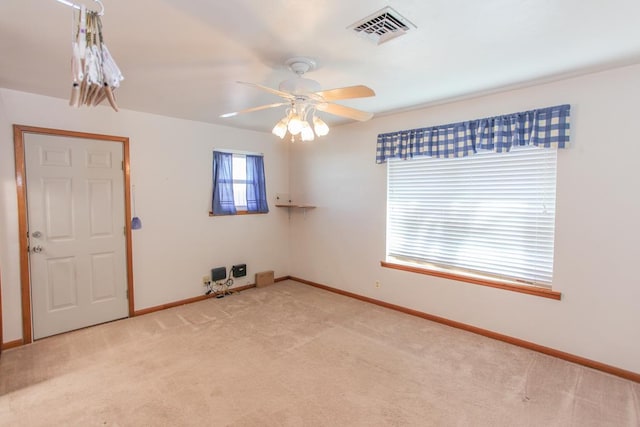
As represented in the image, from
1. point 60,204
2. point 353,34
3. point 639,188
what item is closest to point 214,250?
point 60,204

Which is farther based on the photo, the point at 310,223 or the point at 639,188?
the point at 310,223

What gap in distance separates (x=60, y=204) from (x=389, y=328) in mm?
3728

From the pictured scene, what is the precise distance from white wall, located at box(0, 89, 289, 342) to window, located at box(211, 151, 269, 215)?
120 millimetres

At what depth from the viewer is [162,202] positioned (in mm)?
4035

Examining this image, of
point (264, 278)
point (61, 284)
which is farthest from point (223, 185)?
point (61, 284)

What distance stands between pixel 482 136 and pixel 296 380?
2865 millimetres

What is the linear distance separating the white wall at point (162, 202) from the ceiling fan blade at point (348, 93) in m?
2.66

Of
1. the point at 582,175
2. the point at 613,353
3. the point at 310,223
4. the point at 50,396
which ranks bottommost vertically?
the point at 50,396

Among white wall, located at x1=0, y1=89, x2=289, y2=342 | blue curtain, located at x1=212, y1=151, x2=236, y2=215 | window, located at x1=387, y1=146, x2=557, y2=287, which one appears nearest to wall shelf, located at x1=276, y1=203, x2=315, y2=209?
white wall, located at x1=0, y1=89, x2=289, y2=342

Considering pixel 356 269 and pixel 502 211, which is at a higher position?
pixel 502 211

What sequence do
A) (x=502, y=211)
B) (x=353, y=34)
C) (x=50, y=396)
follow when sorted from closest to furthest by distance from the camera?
(x=353, y=34) → (x=50, y=396) → (x=502, y=211)

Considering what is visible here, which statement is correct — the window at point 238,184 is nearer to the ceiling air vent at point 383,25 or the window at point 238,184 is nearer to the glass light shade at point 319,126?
the glass light shade at point 319,126

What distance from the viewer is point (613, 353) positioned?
103 inches

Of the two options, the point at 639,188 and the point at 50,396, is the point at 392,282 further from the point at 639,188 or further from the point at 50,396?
the point at 50,396
